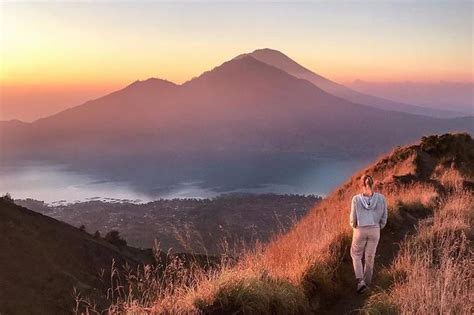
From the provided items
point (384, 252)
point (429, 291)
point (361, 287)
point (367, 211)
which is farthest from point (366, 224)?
point (429, 291)

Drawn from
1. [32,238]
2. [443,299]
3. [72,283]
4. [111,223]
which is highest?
[443,299]

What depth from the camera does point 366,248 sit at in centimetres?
655

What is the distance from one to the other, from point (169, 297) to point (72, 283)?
62.5 feet

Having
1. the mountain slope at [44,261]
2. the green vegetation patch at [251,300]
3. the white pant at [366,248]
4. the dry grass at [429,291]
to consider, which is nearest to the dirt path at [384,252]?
the white pant at [366,248]

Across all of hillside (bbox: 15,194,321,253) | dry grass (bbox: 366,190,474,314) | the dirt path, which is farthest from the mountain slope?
hillside (bbox: 15,194,321,253)

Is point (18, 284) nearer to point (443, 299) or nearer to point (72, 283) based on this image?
point (72, 283)

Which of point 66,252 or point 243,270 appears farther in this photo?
point 66,252

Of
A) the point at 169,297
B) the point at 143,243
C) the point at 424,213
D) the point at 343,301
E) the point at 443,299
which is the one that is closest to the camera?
the point at 443,299

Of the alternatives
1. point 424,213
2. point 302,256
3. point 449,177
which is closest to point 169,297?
point 302,256

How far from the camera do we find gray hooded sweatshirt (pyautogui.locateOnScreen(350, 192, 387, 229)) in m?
6.45

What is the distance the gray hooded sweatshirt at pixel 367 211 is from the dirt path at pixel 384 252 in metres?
0.78

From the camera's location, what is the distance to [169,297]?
4859mm

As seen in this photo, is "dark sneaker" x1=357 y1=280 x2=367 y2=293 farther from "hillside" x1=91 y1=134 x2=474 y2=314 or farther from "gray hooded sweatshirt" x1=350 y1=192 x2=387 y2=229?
"gray hooded sweatshirt" x1=350 y1=192 x2=387 y2=229

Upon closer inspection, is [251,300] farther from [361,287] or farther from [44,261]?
[44,261]
